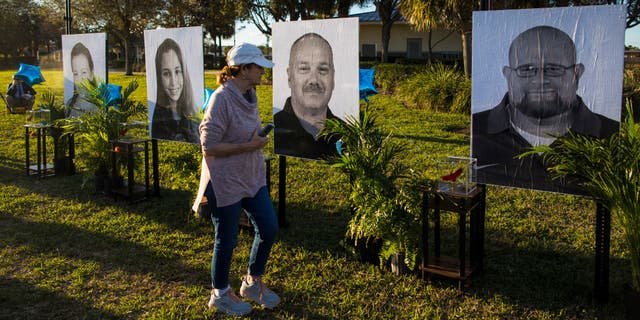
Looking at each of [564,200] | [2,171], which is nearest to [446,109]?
[564,200]

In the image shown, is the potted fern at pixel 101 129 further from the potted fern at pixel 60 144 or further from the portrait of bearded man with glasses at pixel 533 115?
the portrait of bearded man with glasses at pixel 533 115

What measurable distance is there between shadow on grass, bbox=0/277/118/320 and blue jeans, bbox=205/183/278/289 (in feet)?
2.72

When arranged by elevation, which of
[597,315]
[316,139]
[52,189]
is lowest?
[597,315]

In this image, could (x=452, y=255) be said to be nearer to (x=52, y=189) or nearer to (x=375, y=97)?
(x=52, y=189)

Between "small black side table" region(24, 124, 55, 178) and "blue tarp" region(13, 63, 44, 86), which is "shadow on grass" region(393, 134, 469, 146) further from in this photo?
"blue tarp" region(13, 63, 44, 86)

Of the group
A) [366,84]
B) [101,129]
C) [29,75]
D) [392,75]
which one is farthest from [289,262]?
[392,75]

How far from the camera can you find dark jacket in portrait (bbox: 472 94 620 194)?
3.99 meters

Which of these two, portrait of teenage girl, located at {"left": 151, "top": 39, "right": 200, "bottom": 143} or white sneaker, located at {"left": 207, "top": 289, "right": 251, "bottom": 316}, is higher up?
portrait of teenage girl, located at {"left": 151, "top": 39, "right": 200, "bottom": 143}

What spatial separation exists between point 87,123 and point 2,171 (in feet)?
7.52

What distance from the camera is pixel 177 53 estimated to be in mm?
6281

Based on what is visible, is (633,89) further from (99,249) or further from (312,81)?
(99,249)

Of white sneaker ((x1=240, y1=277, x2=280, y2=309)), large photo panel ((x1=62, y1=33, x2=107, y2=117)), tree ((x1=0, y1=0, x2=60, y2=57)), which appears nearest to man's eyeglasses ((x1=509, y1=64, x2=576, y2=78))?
white sneaker ((x1=240, y1=277, x2=280, y2=309))

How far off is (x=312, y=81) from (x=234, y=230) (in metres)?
1.99

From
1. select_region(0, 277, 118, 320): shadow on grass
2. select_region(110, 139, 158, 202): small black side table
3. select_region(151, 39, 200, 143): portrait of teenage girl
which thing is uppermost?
select_region(151, 39, 200, 143): portrait of teenage girl
